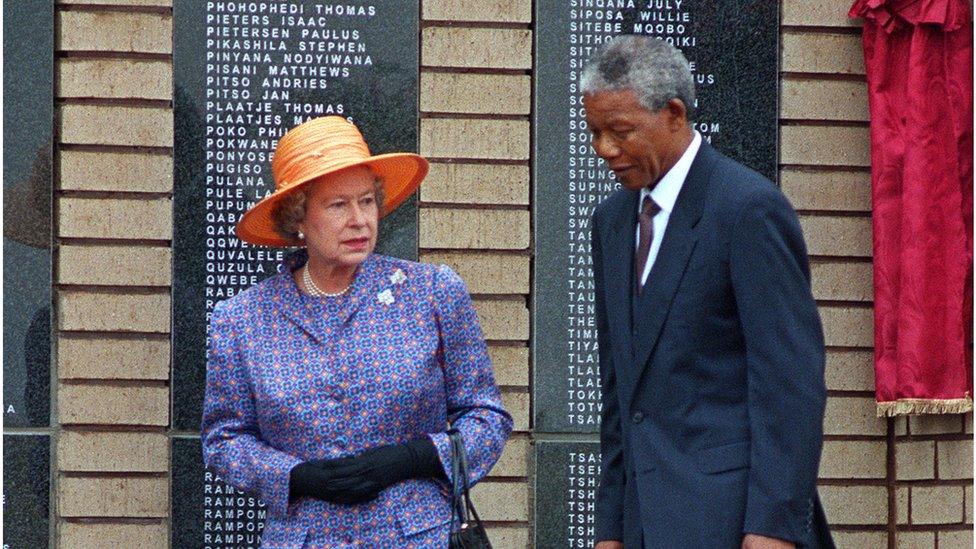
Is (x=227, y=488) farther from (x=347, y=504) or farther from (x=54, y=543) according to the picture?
(x=347, y=504)

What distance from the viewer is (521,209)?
218 inches

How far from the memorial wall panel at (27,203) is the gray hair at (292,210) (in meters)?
1.61

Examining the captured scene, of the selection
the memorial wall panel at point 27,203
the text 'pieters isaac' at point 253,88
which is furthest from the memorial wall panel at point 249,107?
the memorial wall panel at point 27,203

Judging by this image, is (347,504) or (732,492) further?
(347,504)

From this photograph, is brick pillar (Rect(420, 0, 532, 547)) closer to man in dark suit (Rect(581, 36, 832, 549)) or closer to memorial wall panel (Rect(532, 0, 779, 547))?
memorial wall panel (Rect(532, 0, 779, 547))

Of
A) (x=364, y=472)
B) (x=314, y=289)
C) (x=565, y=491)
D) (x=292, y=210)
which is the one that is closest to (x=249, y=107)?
(x=292, y=210)

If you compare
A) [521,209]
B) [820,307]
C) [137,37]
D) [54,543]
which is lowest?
[54,543]

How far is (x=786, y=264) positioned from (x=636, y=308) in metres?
0.38

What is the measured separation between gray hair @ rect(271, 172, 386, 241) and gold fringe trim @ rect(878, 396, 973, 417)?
2292 millimetres

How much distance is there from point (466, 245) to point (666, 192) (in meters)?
2.12

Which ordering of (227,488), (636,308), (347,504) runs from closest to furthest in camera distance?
(636,308) < (347,504) < (227,488)

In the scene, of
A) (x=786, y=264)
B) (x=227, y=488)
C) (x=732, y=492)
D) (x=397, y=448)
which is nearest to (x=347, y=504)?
(x=397, y=448)

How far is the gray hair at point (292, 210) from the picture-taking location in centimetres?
400

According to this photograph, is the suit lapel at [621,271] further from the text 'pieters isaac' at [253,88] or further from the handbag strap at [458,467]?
the text 'pieters isaac' at [253,88]
